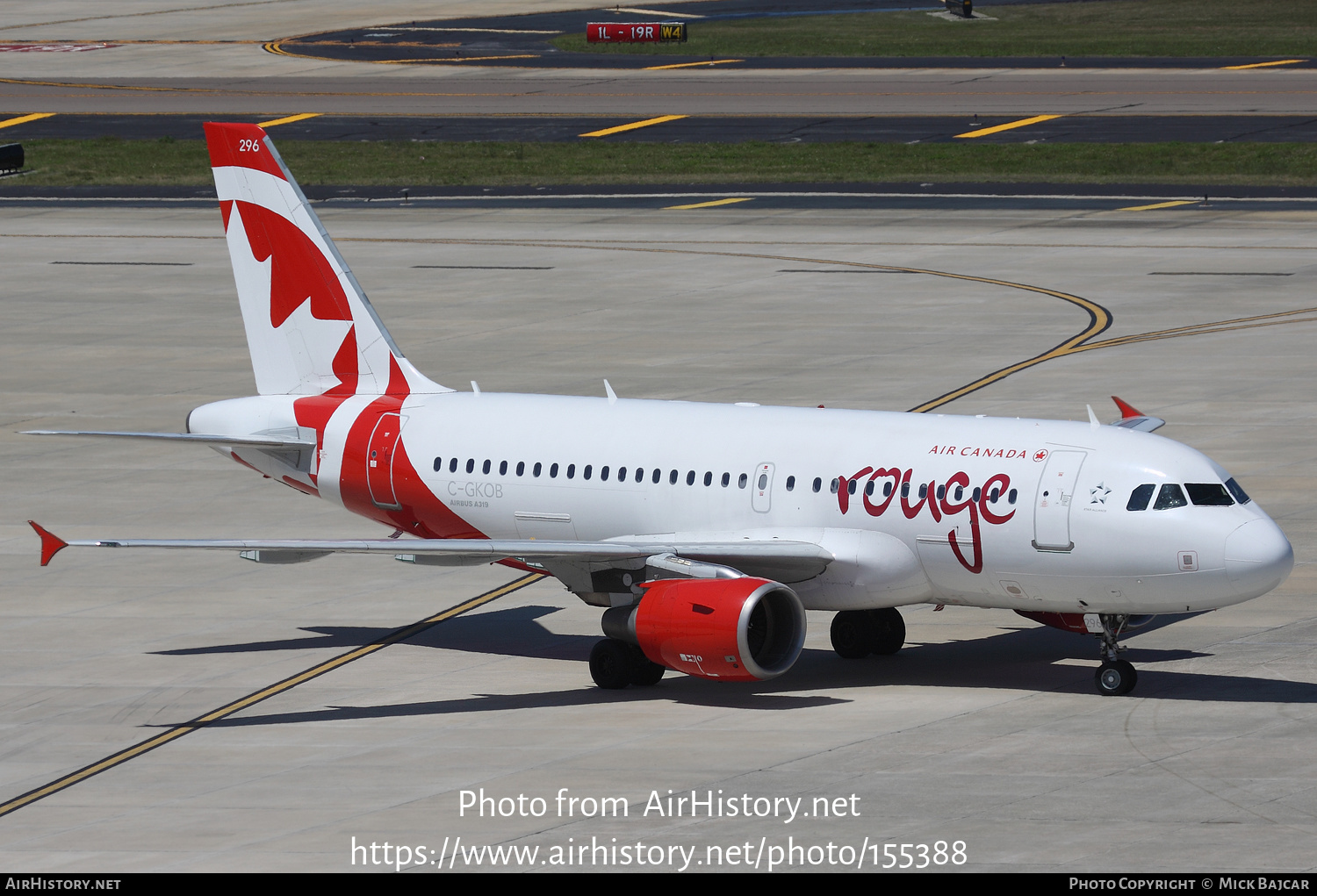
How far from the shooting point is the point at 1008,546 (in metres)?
31.4

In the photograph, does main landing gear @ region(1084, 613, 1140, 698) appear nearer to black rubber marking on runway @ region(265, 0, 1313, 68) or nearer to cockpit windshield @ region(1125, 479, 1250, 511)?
cockpit windshield @ region(1125, 479, 1250, 511)

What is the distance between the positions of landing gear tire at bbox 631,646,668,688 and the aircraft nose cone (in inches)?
344

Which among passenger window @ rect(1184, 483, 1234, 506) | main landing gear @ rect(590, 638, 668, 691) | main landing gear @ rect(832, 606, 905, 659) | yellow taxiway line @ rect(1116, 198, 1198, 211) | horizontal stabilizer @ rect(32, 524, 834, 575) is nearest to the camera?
passenger window @ rect(1184, 483, 1234, 506)

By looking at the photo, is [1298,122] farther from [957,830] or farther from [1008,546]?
[957,830]

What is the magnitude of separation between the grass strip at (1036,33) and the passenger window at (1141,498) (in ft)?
340

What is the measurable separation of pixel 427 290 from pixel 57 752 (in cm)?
4466

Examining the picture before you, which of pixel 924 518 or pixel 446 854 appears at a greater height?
pixel 924 518

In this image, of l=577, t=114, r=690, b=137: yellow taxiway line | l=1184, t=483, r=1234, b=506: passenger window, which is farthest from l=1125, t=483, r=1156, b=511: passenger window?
l=577, t=114, r=690, b=137: yellow taxiway line

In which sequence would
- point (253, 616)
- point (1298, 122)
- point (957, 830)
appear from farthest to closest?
1. point (1298, 122)
2. point (253, 616)
3. point (957, 830)

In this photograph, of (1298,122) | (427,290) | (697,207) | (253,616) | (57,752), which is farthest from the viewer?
(1298,122)

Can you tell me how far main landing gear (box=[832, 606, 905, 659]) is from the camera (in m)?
34.7

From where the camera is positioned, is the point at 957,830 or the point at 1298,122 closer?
the point at 957,830

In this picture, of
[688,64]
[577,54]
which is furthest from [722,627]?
[577,54]

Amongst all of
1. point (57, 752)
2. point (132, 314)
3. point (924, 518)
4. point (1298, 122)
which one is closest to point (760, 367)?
point (132, 314)
